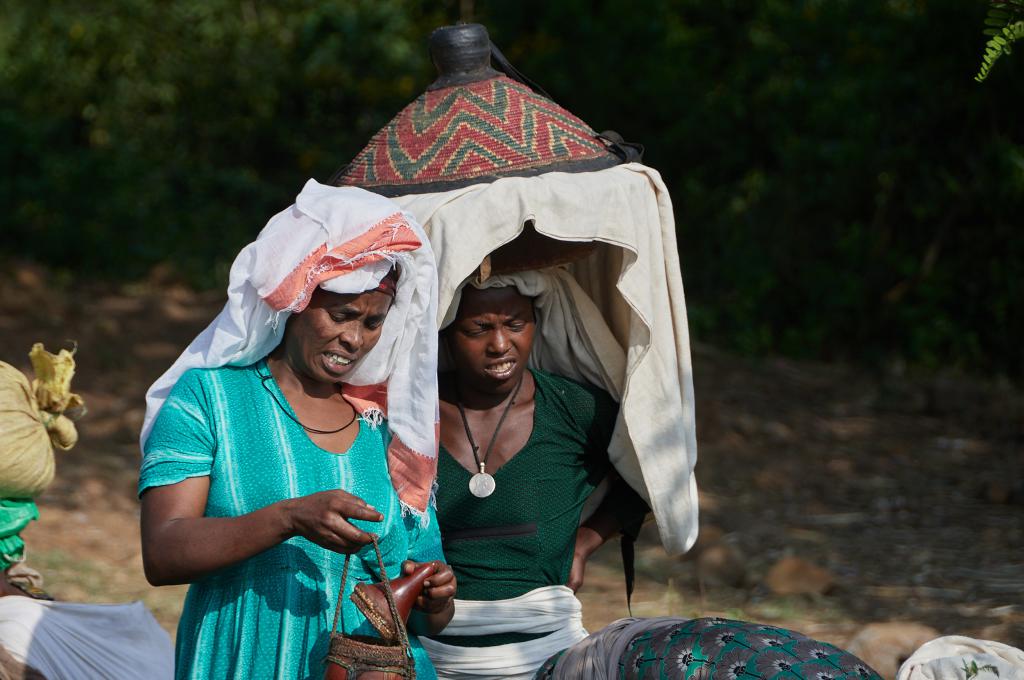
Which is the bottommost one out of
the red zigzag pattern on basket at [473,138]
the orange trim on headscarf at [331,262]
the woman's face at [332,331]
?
the woman's face at [332,331]

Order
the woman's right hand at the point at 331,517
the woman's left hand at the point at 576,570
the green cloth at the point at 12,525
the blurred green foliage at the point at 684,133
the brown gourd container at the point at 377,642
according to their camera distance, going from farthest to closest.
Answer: the blurred green foliage at the point at 684,133 < the woman's left hand at the point at 576,570 < the green cloth at the point at 12,525 < the brown gourd container at the point at 377,642 < the woman's right hand at the point at 331,517

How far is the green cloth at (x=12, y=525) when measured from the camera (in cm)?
325

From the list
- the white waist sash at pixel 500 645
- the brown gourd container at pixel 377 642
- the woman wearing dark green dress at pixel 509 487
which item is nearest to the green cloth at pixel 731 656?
the woman wearing dark green dress at pixel 509 487

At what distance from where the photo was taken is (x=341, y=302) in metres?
A: 2.71

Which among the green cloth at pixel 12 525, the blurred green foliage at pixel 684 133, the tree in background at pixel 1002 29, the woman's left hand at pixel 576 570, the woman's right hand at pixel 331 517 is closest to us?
the woman's right hand at pixel 331 517

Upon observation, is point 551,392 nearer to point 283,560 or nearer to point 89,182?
point 283,560

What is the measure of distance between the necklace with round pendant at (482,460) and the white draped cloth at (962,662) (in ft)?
3.47

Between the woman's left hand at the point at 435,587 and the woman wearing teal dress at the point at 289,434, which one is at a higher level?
the woman wearing teal dress at the point at 289,434

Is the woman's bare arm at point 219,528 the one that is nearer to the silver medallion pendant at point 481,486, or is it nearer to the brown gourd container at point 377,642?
the brown gourd container at point 377,642

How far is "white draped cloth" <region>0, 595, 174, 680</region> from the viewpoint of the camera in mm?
3215

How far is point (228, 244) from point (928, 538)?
22.3ft

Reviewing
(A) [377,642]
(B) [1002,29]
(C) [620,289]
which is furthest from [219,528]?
(B) [1002,29]

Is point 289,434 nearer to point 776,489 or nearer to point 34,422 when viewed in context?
point 34,422

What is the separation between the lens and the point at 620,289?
128 inches
